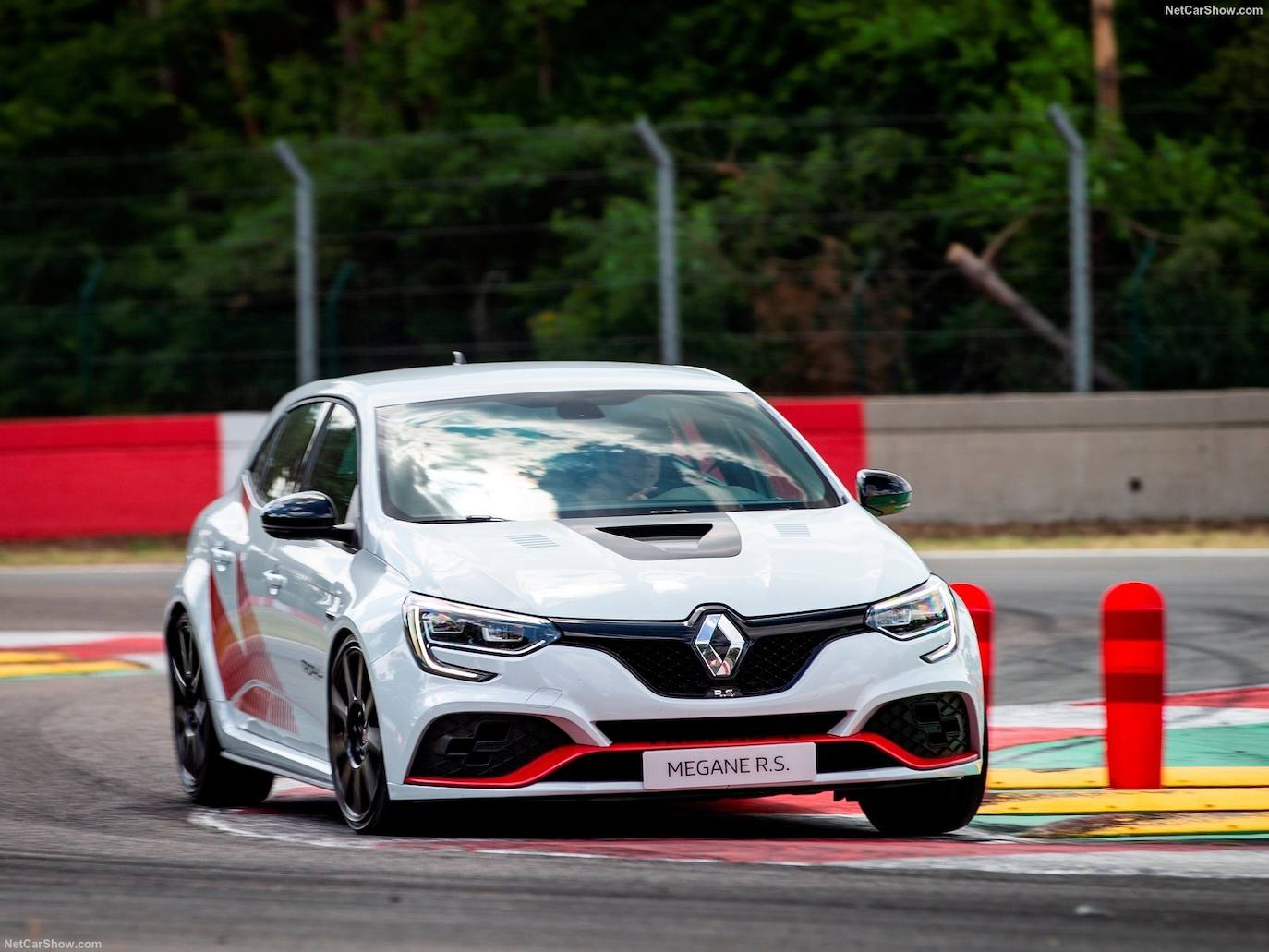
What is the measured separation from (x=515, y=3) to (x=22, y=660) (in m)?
20.2

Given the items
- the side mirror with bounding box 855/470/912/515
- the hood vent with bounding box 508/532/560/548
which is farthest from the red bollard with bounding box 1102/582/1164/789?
the hood vent with bounding box 508/532/560/548

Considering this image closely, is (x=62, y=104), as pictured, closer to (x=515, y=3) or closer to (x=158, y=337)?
(x=515, y=3)

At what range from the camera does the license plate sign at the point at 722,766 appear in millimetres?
6727

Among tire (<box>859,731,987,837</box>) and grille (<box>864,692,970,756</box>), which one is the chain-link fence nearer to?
tire (<box>859,731,987,837</box>)

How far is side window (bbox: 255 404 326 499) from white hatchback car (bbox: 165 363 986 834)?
211 millimetres

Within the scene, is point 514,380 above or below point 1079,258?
below

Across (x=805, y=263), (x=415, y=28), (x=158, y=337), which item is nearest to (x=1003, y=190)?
(x=805, y=263)

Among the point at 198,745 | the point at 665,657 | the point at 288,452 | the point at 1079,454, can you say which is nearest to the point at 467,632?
the point at 665,657

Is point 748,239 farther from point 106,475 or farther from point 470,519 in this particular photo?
point 470,519

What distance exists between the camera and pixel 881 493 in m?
8.05

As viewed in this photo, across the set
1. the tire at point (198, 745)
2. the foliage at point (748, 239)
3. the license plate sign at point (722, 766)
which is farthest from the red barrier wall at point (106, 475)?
the license plate sign at point (722, 766)

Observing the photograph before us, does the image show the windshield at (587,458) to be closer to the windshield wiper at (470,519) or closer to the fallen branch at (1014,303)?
the windshield wiper at (470,519)

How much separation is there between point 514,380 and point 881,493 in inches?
51.4

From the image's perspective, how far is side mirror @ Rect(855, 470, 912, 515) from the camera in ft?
26.4
